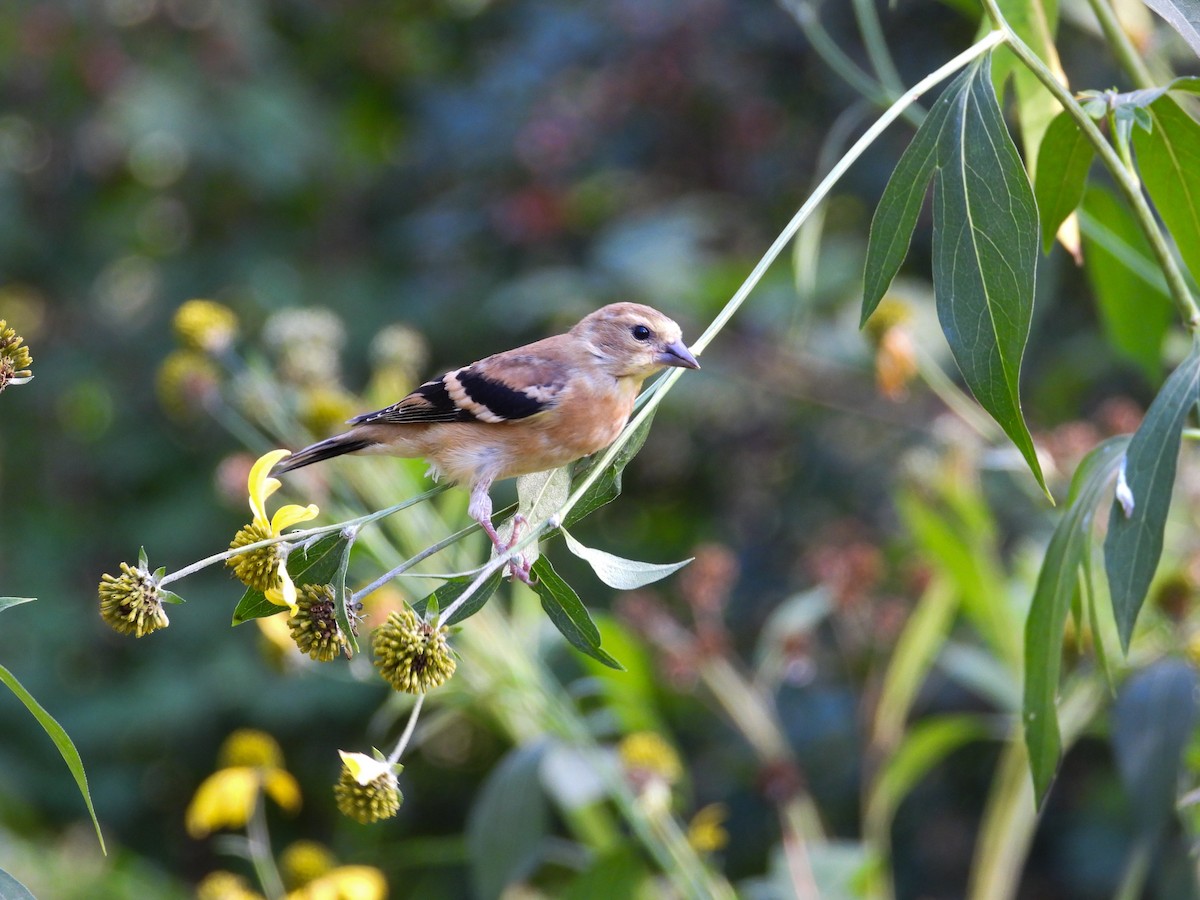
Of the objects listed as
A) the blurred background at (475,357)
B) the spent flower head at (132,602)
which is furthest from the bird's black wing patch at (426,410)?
the spent flower head at (132,602)

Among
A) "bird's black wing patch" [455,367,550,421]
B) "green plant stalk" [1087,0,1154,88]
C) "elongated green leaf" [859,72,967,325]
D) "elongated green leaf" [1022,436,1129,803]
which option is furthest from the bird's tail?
"green plant stalk" [1087,0,1154,88]

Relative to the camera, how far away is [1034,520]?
415 centimetres

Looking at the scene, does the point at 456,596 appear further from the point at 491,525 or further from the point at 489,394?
the point at 489,394

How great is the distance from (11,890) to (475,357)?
4.14 m

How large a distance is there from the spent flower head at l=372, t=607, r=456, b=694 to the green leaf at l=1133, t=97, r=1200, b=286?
47.0 inches

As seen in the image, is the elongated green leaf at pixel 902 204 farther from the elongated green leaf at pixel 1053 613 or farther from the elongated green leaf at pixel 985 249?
the elongated green leaf at pixel 1053 613

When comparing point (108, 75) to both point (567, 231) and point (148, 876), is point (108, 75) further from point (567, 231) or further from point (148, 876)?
point (148, 876)

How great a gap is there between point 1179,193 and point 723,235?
11.1 ft

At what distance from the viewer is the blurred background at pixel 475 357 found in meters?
3.66

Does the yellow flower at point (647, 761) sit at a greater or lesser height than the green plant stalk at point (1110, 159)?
lesser

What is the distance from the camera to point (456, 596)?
1.59 metres

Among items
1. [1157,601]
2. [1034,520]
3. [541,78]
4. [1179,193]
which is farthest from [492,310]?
[1179,193]

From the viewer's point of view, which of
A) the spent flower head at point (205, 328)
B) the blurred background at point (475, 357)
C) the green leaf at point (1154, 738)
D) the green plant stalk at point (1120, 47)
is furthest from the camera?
the blurred background at point (475, 357)

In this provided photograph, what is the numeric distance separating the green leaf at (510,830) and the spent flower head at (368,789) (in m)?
0.99
